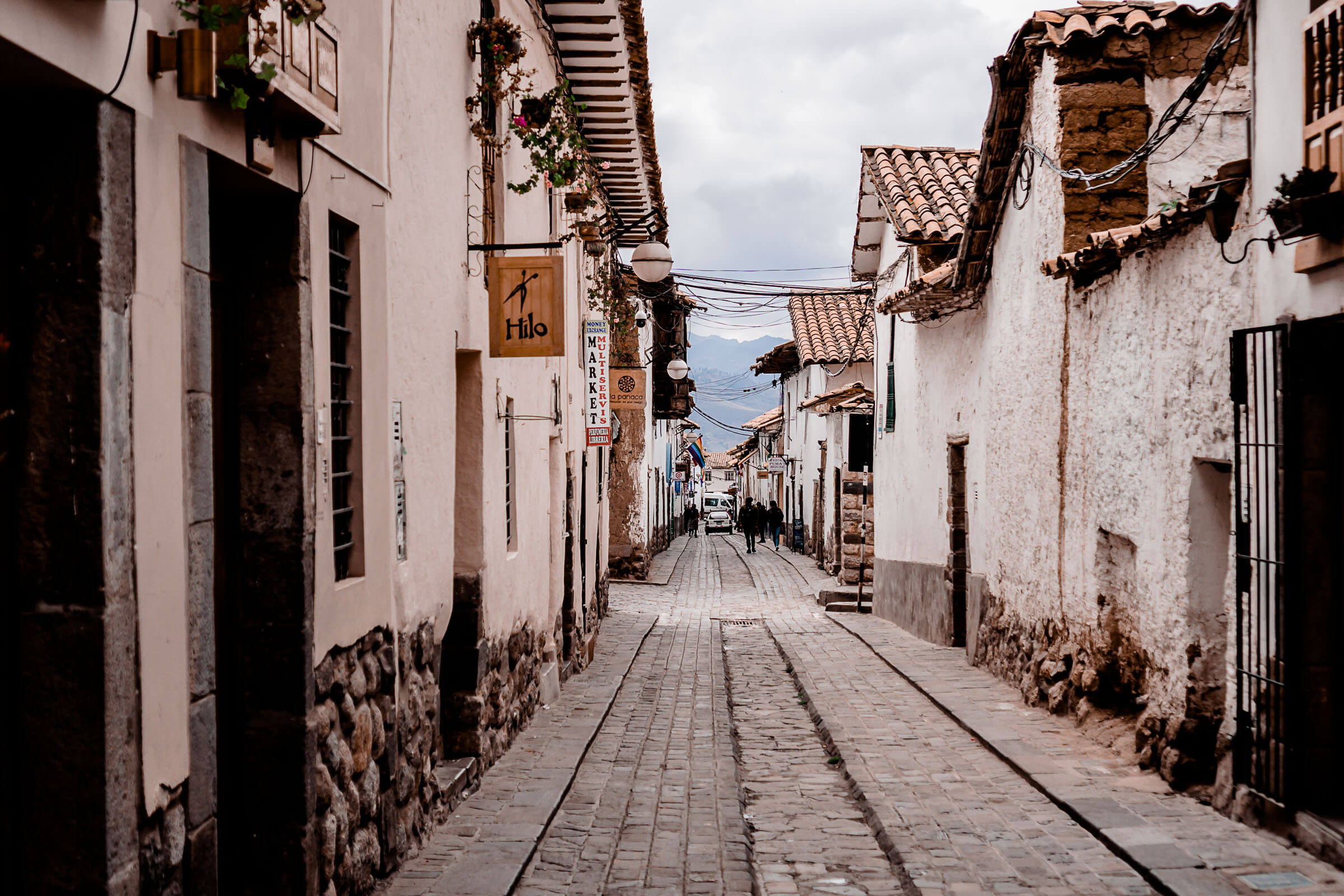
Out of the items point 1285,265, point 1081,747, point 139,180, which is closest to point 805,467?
point 1081,747

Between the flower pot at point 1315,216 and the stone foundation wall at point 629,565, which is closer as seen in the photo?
the flower pot at point 1315,216

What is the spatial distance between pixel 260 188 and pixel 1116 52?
8723 millimetres

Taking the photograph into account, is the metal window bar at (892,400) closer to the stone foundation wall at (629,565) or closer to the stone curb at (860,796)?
the stone curb at (860,796)

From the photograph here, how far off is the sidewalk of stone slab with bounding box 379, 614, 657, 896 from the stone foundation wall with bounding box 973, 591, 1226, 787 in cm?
373

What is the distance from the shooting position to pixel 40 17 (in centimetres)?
285

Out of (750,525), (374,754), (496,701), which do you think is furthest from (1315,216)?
(750,525)

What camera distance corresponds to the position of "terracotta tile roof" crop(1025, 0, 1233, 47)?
1064 centimetres

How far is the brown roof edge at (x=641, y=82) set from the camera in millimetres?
11391

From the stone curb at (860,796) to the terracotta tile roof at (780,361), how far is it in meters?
29.1

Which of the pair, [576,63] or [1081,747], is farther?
[576,63]

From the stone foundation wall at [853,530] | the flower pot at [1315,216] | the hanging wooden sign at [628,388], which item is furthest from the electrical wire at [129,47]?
the stone foundation wall at [853,530]

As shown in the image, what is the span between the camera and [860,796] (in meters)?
7.76

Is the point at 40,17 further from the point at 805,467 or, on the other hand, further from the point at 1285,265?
the point at 805,467

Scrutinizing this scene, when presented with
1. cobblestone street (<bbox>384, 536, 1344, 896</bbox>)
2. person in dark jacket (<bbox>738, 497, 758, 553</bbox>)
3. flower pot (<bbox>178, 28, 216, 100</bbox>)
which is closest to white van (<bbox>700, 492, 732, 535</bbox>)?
person in dark jacket (<bbox>738, 497, 758, 553</bbox>)
